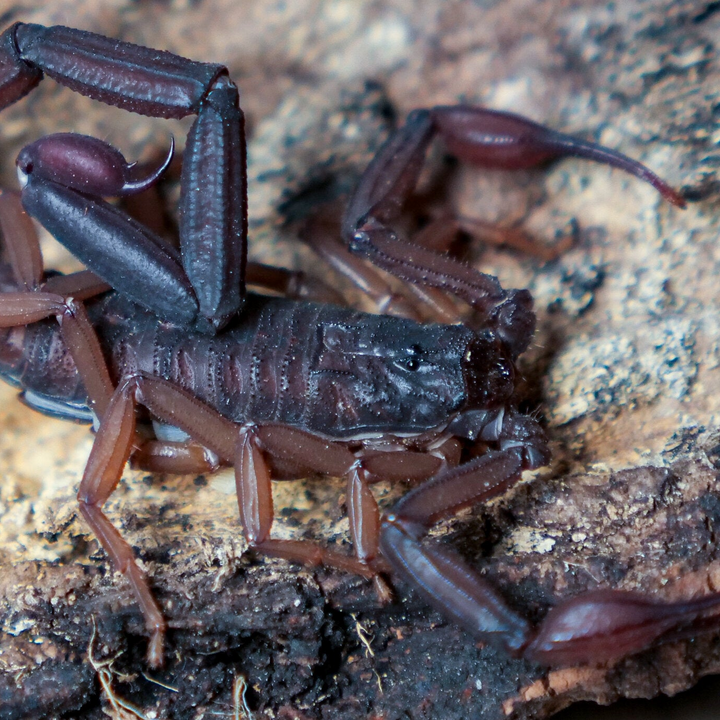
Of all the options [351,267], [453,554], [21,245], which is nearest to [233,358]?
[351,267]

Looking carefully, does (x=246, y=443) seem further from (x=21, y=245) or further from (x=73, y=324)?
(x=21, y=245)

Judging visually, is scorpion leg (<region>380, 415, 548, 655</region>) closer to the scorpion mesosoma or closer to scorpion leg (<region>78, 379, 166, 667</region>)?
the scorpion mesosoma

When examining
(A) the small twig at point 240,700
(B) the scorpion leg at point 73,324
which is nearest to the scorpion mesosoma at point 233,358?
(B) the scorpion leg at point 73,324

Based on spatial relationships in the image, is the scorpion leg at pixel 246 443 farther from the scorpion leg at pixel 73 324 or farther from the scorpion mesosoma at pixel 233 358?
the scorpion leg at pixel 73 324

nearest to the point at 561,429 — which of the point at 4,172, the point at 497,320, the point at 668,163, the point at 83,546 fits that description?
the point at 497,320

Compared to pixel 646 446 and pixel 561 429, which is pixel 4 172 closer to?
pixel 561 429

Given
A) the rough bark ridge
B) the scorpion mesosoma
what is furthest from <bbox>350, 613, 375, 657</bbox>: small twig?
the scorpion mesosoma
